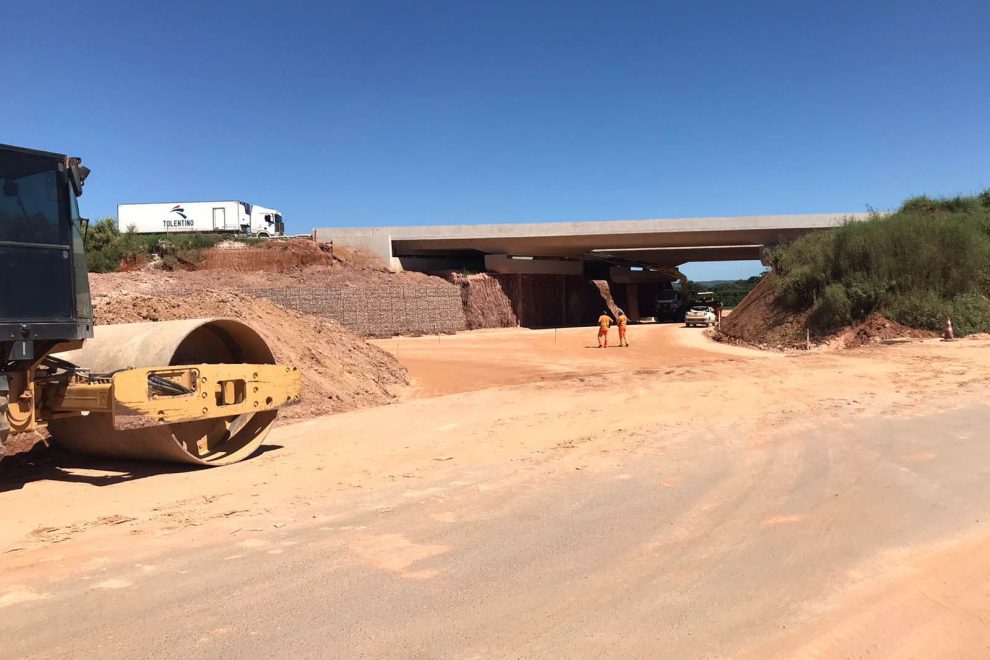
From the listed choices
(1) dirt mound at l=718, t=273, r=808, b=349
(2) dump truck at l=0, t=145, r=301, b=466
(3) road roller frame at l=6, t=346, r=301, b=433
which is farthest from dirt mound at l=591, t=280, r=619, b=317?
(3) road roller frame at l=6, t=346, r=301, b=433

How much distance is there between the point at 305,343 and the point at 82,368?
23.1 feet

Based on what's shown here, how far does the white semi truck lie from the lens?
47.3 meters

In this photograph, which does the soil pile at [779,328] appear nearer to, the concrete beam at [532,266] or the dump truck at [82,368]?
the concrete beam at [532,266]

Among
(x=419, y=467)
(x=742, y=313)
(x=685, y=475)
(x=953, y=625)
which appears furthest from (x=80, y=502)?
(x=742, y=313)

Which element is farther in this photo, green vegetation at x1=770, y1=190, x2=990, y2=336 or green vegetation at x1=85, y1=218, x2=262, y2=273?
green vegetation at x1=85, y1=218, x2=262, y2=273

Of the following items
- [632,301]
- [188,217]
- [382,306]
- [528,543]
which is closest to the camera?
[528,543]

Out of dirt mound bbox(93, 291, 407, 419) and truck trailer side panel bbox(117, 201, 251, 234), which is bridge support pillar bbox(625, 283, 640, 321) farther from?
dirt mound bbox(93, 291, 407, 419)

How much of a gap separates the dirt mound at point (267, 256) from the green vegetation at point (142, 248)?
2.62ft

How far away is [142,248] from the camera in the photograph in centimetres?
4319

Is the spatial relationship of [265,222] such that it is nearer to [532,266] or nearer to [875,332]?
[532,266]

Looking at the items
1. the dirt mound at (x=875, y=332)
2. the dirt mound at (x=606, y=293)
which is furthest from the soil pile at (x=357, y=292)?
the dirt mound at (x=875, y=332)

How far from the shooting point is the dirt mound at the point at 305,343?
12.2 m

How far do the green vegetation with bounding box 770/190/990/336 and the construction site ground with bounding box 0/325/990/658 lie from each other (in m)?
17.4

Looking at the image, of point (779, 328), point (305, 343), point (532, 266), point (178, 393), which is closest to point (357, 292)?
point (532, 266)
